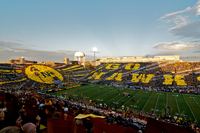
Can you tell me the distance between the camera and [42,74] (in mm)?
69812

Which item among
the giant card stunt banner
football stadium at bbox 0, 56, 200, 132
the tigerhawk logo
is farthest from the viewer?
the tigerhawk logo

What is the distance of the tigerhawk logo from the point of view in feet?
216

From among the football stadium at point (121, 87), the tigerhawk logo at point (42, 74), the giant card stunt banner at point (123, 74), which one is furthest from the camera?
the tigerhawk logo at point (42, 74)

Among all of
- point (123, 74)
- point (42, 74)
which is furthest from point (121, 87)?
point (42, 74)

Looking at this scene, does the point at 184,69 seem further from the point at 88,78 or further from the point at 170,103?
the point at 170,103

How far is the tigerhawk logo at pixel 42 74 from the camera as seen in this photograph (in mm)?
65850

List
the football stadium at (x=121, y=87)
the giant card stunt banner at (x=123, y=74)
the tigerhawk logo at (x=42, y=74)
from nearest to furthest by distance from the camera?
the football stadium at (x=121, y=87), the giant card stunt banner at (x=123, y=74), the tigerhawk logo at (x=42, y=74)

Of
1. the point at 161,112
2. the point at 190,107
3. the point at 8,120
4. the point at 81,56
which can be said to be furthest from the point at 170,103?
the point at 81,56

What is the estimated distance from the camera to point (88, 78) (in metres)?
77.6

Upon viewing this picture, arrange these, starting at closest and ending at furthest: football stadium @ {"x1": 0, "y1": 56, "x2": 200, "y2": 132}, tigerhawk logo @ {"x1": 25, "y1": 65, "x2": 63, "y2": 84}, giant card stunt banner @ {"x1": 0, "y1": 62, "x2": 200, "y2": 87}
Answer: football stadium @ {"x1": 0, "y1": 56, "x2": 200, "y2": 132}, giant card stunt banner @ {"x1": 0, "y1": 62, "x2": 200, "y2": 87}, tigerhawk logo @ {"x1": 25, "y1": 65, "x2": 63, "y2": 84}

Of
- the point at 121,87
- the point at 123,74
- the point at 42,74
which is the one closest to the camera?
the point at 121,87

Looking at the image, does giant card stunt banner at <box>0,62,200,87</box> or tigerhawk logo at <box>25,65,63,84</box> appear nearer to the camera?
giant card stunt banner at <box>0,62,200,87</box>

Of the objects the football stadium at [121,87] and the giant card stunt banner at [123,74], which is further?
the giant card stunt banner at [123,74]

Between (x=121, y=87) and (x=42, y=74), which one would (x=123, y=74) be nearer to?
(x=121, y=87)
